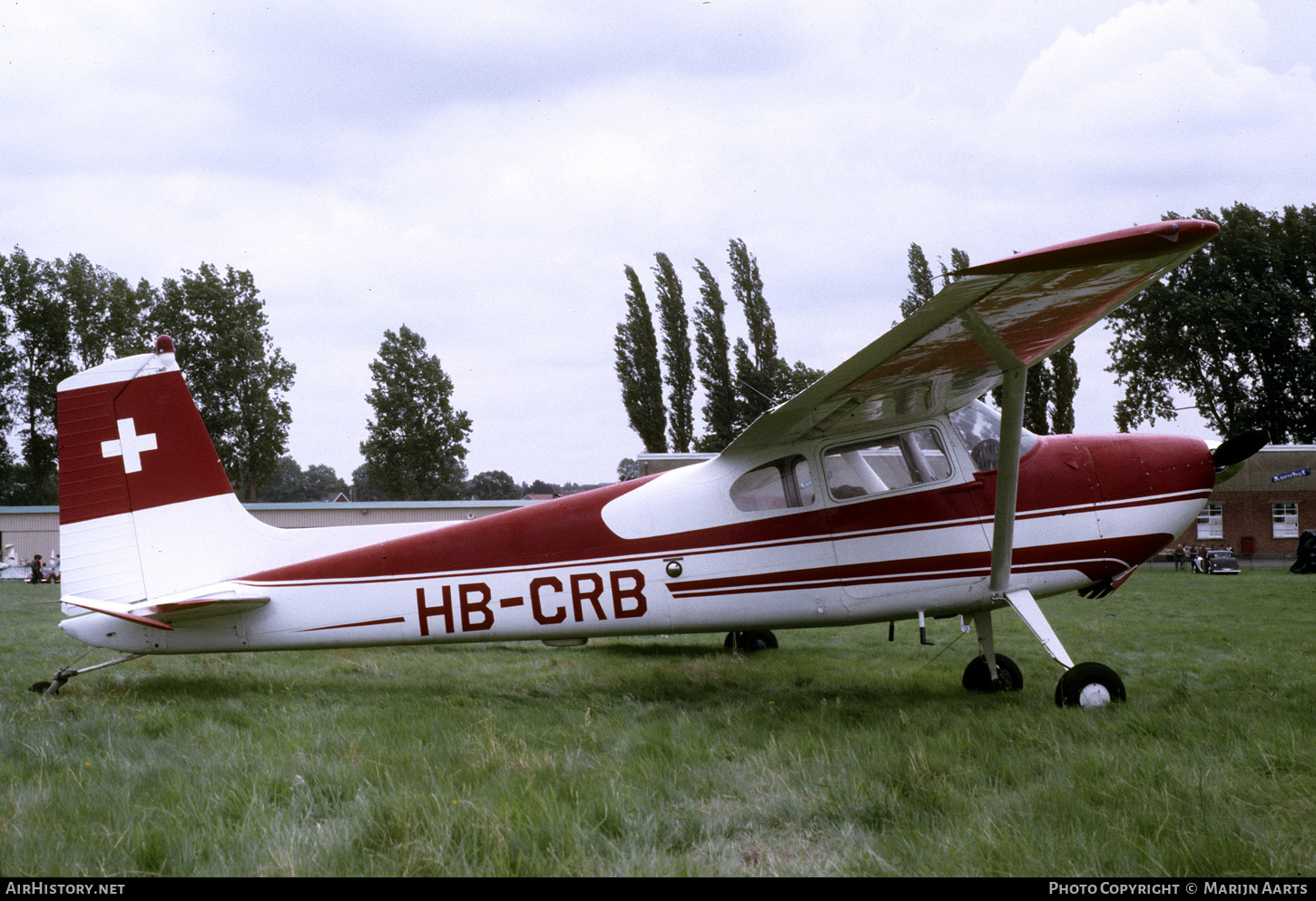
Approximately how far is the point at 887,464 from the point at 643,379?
32224 millimetres

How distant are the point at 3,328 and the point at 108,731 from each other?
48516 millimetres

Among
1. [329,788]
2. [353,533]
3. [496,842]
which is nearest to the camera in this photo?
[496,842]

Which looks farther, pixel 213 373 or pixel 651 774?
pixel 213 373

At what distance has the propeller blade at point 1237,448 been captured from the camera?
5.83 metres

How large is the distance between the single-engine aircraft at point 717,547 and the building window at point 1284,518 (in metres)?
36.2

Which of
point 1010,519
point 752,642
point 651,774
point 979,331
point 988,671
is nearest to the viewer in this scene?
point 651,774

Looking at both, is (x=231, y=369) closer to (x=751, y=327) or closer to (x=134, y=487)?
(x=751, y=327)

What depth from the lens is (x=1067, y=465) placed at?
6086mm

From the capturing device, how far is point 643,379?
38094 mm

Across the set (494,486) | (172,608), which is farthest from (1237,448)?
(494,486)

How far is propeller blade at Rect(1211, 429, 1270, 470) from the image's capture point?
19.1ft

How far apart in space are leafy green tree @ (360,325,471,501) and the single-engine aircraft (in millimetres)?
40292

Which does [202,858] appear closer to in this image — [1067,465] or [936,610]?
[936,610]
